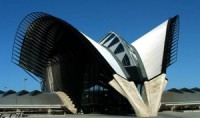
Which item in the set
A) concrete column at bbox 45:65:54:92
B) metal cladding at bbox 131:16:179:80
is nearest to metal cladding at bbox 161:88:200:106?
metal cladding at bbox 131:16:179:80

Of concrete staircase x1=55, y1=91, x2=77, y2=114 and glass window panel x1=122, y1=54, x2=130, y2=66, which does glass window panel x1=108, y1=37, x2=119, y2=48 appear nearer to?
glass window panel x1=122, y1=54, x2=130, y2=66

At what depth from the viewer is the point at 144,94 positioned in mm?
46656

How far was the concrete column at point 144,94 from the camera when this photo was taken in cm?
4412

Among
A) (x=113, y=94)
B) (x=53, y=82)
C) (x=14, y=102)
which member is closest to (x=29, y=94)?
(x=14, y=102)

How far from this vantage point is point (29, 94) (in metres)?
60.7

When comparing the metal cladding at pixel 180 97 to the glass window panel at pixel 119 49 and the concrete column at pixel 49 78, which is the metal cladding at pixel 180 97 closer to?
the glass window panel at pixel 119 49

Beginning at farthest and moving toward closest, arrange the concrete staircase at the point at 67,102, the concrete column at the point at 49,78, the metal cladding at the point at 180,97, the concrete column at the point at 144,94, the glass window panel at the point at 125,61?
the concrete column at the point at 49,78 → the metal cladding at the point at 180,97 → the concrete staircase at the point at 67,102 → the glass window panel at the point at 125,61 → the concrete column at the point at 144,94

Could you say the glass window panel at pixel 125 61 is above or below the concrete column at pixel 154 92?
above

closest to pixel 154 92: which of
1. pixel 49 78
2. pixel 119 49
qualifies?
pixel 119 49

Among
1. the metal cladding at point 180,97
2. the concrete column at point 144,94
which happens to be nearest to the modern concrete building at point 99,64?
the concrete column at point 144,94

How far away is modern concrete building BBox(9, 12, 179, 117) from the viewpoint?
155 feet

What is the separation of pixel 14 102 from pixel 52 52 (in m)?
14.0

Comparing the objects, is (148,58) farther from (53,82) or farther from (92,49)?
(53,82)

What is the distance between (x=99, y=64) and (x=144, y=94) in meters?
9.96
